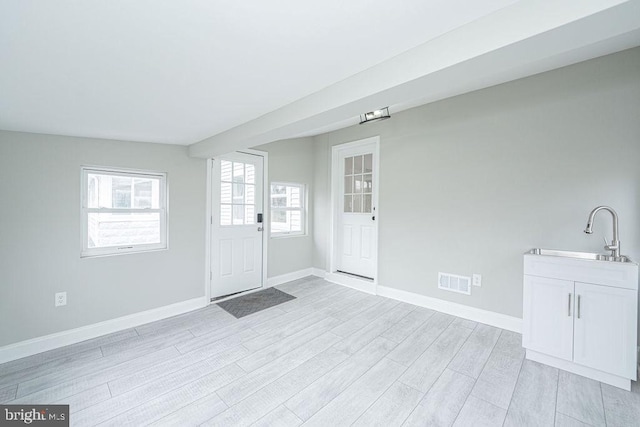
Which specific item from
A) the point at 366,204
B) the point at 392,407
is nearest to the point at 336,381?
the point at 392,407

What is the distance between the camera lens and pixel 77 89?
1.61 m

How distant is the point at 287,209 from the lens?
15.2 ft

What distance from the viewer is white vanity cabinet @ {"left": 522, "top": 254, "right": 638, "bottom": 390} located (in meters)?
1.95

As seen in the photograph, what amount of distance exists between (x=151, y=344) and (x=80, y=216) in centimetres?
146

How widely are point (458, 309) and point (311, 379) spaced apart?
81.7 inches

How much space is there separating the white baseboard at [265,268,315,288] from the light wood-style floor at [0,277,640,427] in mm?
1297

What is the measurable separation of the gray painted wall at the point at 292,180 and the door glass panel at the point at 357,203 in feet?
2.88

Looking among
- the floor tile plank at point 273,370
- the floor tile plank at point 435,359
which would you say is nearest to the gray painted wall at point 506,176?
the floor tile plank at point 435,359

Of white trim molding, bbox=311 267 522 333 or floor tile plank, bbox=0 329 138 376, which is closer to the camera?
floor tile plank, bbox=0 329 138 376

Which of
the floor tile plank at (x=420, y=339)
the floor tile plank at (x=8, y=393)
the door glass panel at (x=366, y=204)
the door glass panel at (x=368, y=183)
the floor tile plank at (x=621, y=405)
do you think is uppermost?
the door glass panel at (x=368, y=183)

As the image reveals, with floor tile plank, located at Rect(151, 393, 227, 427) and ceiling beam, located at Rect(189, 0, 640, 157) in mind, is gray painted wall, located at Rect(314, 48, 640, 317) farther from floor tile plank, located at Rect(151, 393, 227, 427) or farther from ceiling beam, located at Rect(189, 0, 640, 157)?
floor tile plank, located at Rect(151, 393, 227, 427)

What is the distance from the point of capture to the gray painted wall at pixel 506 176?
233 cm

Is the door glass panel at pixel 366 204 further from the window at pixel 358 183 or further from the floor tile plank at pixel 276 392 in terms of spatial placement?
the floor tile plank at pixel 276 392

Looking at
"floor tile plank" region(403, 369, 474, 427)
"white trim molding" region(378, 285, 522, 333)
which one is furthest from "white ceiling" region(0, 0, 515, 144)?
"white trim molding" region(378, 285, 522, 333)
